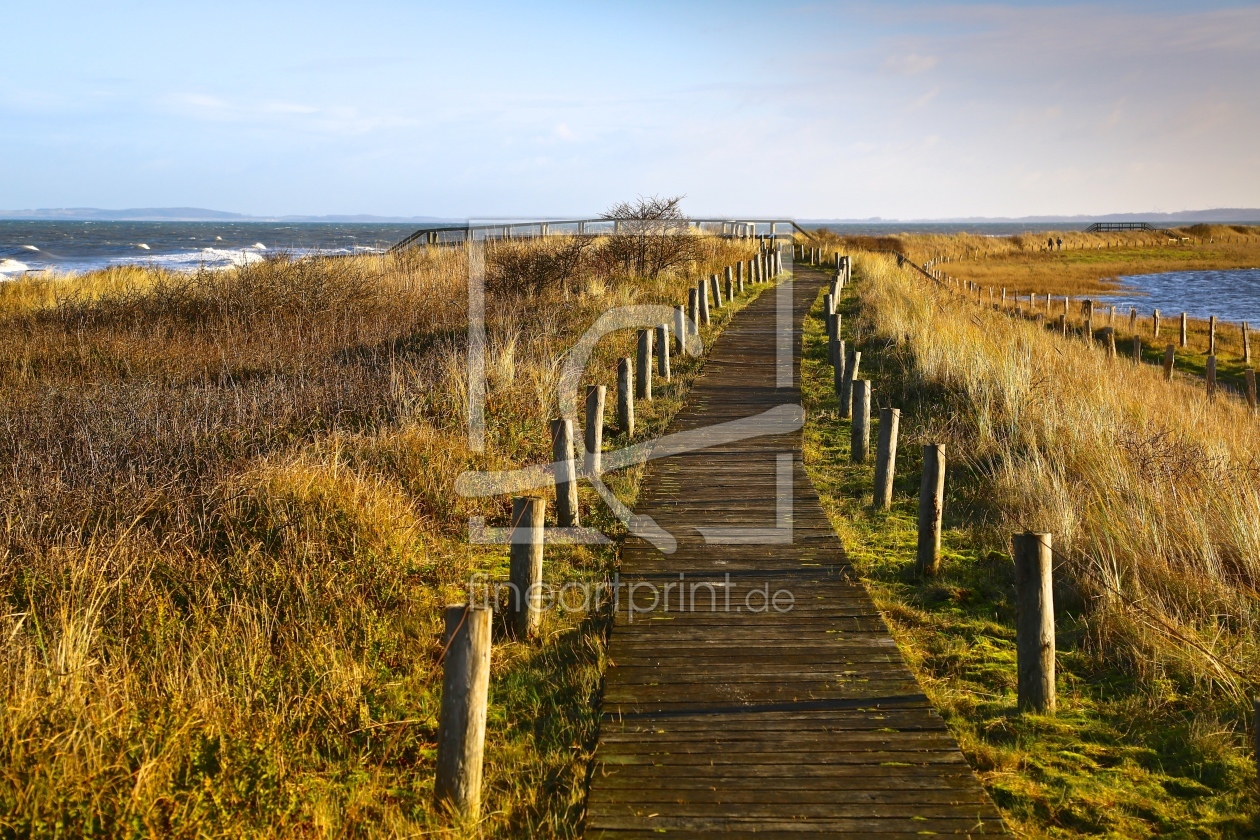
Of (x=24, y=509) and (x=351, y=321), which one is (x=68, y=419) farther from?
(x=351, y=321)

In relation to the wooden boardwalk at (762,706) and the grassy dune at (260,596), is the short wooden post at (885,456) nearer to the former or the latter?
the wooden boardwalk at (762,706)

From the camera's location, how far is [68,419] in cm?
915

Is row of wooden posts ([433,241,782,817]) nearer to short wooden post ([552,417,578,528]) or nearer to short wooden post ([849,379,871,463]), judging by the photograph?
short wooden post ([552,417,578,528])

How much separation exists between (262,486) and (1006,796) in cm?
547

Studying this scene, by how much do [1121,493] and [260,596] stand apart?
7.18 m

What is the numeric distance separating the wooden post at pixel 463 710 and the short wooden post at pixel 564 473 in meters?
3.78

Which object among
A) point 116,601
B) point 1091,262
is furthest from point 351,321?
point 1091,262

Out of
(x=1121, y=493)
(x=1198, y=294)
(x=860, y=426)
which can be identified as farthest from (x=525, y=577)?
(x=1198, y=294)

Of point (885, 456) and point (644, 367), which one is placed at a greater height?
point (644, 367)

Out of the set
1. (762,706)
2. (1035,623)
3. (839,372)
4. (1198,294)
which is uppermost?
(1198,294)

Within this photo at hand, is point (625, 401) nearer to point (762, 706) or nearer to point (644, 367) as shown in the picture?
point (644, 367)

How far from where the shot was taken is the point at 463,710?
12.7 ft

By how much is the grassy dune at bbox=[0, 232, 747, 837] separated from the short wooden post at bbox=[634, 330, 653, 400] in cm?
51

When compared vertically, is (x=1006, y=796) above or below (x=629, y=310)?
below
